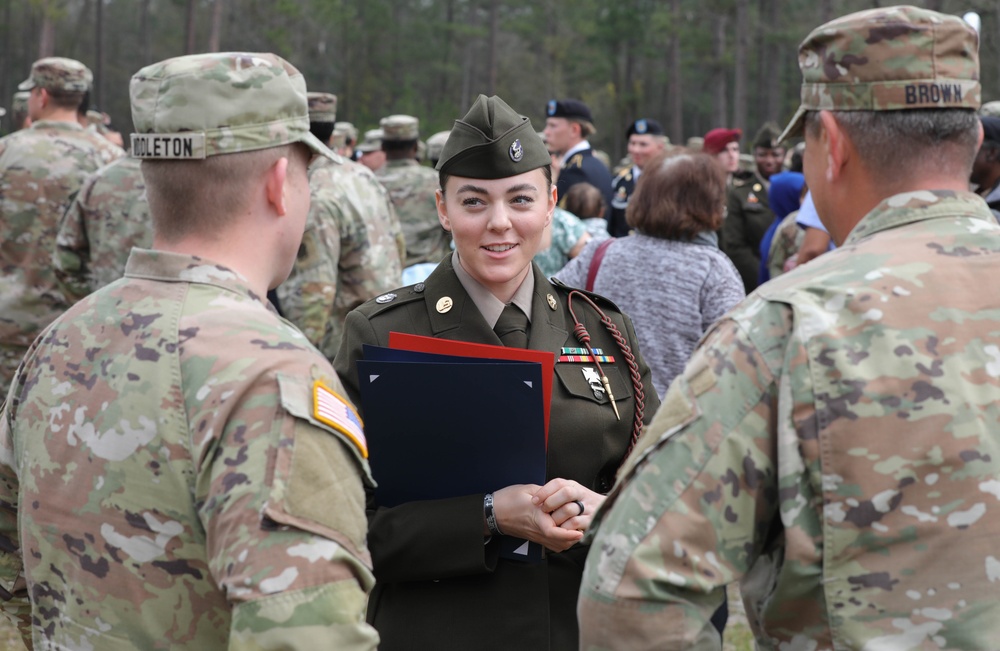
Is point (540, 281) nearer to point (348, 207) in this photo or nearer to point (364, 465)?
point (364, 465)

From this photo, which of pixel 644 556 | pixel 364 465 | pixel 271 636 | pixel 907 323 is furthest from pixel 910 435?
pixel 271 636

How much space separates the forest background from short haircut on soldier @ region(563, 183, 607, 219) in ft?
105

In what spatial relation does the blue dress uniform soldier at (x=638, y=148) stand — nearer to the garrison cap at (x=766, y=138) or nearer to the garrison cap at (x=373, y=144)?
the garrison cap at (x=766, y=138)

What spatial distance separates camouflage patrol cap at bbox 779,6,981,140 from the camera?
70.4 inches

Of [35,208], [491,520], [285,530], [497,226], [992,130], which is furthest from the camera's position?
[35,208]

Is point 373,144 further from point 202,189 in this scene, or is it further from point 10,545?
point 202,189

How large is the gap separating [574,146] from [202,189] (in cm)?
693

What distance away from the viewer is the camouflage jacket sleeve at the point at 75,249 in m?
5.69

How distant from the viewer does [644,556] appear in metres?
1.71

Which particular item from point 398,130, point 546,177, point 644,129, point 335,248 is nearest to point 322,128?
point 335,248

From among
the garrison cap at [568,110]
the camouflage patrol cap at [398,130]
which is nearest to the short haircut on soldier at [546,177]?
the garrison cap at [568,110]

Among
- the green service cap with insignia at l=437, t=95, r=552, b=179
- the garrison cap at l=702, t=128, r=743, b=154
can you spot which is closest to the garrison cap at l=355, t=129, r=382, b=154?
the garrison cap at l=702, t=128, r=743, b=154

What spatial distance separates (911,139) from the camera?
1818 mm

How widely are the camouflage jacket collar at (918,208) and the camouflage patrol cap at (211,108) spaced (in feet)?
3.43
